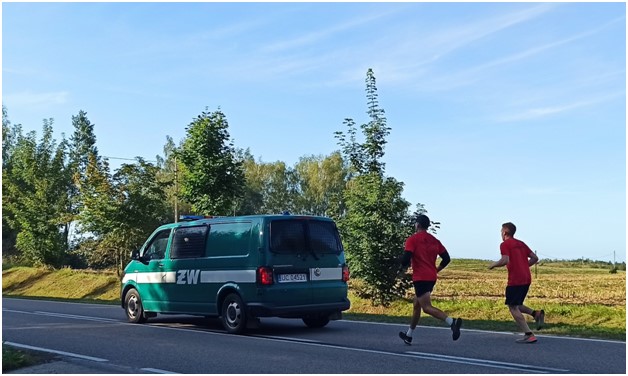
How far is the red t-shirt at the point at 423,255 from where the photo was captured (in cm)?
1059

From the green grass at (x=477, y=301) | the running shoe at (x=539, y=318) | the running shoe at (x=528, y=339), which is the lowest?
the green grass at (x=477, y=301)

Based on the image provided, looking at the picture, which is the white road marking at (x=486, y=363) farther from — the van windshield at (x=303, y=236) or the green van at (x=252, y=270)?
the van windshield at (x=303, y=236)

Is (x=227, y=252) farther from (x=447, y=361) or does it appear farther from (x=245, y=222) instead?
(x=447, y=361)

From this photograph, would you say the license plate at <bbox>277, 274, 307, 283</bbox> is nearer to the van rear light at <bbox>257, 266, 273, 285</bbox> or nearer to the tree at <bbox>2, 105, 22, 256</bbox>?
the van rear light at <bbox>257, 266, 273, 285</bbox>

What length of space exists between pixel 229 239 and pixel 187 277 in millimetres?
1347

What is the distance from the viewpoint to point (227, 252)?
12.8 meters

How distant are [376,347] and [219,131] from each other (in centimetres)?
1726

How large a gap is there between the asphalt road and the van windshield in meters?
1.47

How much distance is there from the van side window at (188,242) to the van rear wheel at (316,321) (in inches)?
91.3

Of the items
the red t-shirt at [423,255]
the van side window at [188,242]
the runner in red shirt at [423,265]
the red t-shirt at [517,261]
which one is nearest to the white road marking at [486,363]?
the runner in red shirt at [423,265]

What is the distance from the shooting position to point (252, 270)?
1217 cm

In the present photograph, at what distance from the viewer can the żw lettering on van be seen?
1334cm

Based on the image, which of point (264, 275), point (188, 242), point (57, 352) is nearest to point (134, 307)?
point (188, 242)

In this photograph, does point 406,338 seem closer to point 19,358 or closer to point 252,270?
point 252,270
